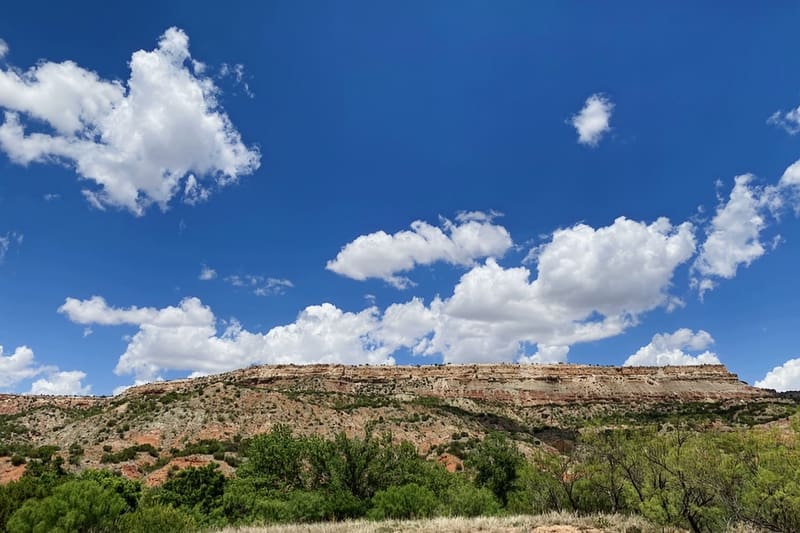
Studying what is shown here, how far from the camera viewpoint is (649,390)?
11531 centimetres


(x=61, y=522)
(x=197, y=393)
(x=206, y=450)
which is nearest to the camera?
(x=61, y=522)

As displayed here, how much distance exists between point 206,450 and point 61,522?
35753 mm

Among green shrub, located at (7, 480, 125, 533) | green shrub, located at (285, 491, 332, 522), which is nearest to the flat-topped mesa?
green shrub, located at (285, 491, 332, 522)

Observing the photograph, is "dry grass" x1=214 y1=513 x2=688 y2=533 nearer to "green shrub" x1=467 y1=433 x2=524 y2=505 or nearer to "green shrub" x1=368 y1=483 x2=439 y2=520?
"green shrub" x1=368 y1=483 x2=439 y2=520

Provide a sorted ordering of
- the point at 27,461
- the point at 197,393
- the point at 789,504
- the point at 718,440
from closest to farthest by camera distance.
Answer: the point at 789,504
the point at 718,440
the point at 27,461
the point at 197,393

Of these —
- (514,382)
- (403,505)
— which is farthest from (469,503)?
(514,382)

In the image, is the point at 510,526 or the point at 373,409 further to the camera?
the point at 373,409

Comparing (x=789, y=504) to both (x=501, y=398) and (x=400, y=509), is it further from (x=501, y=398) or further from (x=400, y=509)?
(x=501, y=398)

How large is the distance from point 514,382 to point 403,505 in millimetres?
108584

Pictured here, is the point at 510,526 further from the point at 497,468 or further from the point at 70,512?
the point at 497,468

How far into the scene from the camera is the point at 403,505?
69.8 feet

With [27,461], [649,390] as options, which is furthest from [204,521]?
[649,390]

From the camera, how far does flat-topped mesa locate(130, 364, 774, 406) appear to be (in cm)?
11400

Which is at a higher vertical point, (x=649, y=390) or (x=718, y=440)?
(x=649, y=390)
